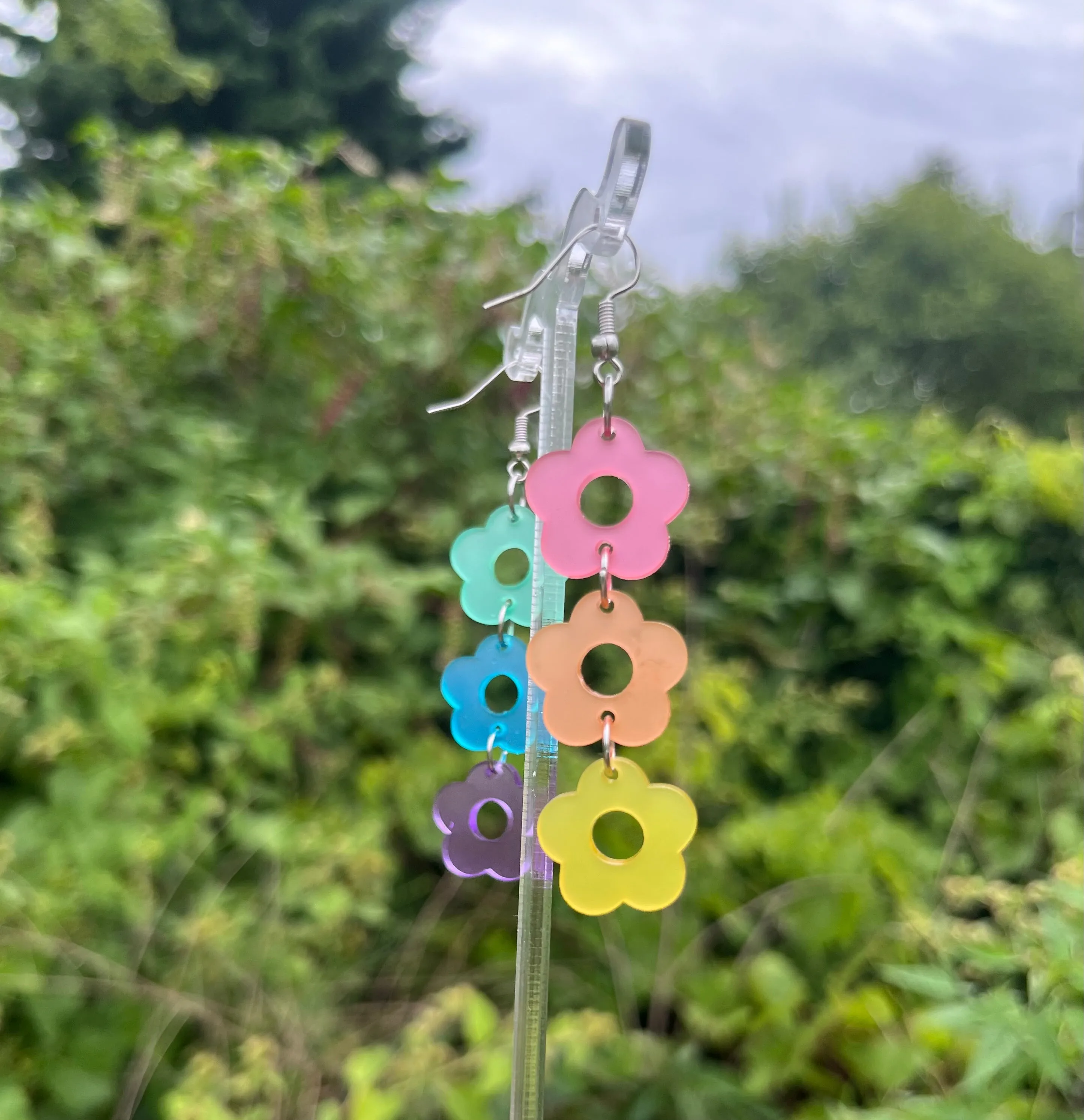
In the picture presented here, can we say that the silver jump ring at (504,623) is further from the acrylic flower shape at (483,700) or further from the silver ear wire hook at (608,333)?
the silver ear wire hook at (608,333)

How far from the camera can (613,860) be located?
0.33 m

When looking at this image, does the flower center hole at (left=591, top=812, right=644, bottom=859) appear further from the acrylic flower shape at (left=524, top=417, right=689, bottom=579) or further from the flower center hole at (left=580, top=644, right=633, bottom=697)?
the acrylic flower shape at (left=524, top=417, right=689, bottom=579)

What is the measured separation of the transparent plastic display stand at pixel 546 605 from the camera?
0.35 m

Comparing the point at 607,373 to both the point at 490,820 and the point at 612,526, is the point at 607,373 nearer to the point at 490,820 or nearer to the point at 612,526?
the point at 612,526

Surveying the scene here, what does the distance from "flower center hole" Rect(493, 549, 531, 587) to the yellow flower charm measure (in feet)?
0.50

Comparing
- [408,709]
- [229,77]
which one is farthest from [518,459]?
[229,77]

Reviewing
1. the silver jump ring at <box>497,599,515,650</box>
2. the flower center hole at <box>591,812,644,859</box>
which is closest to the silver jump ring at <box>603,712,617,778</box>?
the silver jump ring at <box>497,599,515,650</box>

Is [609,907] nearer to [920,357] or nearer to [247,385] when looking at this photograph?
[247,385]

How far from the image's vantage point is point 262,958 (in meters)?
1.08

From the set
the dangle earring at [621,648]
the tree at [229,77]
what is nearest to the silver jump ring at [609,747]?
the dangle earring at [621,648]

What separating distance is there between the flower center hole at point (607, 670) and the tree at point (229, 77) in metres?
1.16

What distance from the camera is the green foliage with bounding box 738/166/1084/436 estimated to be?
874 centimetres

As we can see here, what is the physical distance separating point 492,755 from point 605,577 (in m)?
0.15

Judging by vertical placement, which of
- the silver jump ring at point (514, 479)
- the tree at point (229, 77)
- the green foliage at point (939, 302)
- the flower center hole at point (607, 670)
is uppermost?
the green foliage at point (939, 302)
